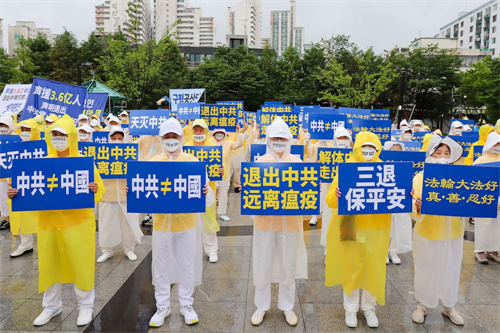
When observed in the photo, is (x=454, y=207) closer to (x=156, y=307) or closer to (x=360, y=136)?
(x=360, y=136)

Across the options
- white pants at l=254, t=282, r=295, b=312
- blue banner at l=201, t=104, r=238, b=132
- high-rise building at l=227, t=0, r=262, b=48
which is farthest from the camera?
high-rise building at l=227, t=0, r=262, b=48

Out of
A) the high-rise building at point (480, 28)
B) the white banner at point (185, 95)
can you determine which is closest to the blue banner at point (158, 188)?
the white banner at point (185, 95)

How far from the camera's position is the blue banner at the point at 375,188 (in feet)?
13.9

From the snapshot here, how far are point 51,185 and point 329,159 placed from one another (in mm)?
4211

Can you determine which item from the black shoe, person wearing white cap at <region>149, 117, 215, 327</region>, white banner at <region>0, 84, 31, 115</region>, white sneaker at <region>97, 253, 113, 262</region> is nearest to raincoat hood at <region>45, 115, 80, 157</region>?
person wearing white cap at <region>149, 117, 215, 327</region>

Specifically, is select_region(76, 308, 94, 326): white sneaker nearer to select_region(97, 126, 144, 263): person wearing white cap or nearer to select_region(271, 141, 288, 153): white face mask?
select_region(97, 126, 144, 263): person wearing white cap

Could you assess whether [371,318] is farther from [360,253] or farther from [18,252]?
[18,252]

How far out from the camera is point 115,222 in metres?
6.30

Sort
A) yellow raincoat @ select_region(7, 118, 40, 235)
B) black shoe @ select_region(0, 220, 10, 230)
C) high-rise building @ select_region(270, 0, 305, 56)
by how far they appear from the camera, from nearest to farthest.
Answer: yellow raincoat @ select_region(7, 118, 40, 235) → black shoe @ select_region(0, 220, 10, 230) → high-rise building @ select_region(270, 0, 305, 56)

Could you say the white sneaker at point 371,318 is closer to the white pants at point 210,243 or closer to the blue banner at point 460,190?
the blue banner at point 460,190

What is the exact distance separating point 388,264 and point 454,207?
2.32 metres

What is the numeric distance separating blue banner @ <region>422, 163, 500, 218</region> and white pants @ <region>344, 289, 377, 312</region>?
1.14 meters

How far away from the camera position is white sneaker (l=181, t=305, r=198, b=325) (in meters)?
4.40

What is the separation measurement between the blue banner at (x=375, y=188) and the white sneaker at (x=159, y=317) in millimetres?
2263
